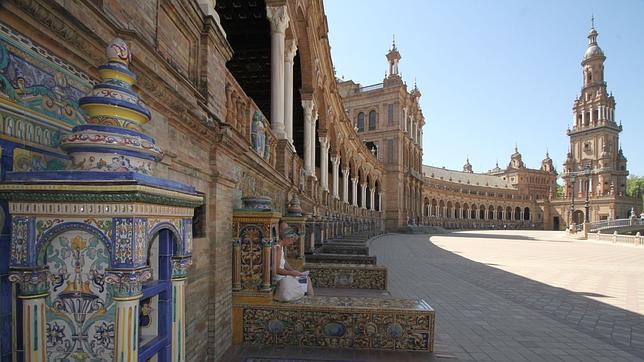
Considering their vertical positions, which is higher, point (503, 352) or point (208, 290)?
point (208, 290)

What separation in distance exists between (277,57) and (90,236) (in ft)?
26.7

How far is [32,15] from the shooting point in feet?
6.17

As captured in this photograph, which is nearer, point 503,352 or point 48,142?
point 48,142

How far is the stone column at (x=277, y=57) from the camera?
358 inches

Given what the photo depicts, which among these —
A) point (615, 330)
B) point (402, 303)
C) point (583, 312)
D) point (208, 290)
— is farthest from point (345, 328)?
point (583, 312)

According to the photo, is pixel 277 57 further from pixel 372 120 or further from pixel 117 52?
pixel 372 120

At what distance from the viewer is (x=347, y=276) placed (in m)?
9.39

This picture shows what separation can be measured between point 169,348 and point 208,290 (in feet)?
6.43

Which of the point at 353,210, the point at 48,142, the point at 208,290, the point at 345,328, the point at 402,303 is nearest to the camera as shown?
the point at 48,142

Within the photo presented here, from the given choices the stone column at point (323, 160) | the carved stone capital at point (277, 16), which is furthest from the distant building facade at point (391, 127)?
the carved stone capital at point (277, 16)

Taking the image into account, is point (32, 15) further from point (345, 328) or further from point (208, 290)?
point (345, 328)

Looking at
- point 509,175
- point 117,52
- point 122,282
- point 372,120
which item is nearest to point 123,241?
point 122,282

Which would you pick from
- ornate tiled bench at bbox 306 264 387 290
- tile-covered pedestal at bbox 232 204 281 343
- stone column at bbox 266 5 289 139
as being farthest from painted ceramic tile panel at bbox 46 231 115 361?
ornate tiled bench at bbox 306 264 387 290

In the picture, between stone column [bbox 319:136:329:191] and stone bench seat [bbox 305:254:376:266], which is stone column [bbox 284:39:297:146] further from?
stone column [bbox 319:136:329:191]
